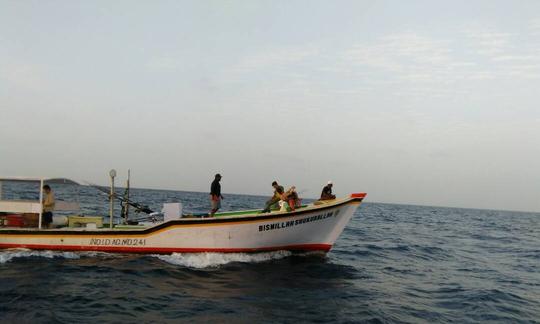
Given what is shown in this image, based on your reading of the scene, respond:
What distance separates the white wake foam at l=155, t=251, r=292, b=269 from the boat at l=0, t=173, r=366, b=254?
15cm

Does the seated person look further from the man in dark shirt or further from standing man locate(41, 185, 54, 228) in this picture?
standing man locate(41, 185, 54, 228)

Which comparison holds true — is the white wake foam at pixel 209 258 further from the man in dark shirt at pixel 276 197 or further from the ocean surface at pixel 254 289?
the man in dark shirt at pixel 276 197

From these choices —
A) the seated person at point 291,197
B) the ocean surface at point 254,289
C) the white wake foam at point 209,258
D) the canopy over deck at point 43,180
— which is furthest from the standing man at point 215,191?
the canopy over deck at point 43,180

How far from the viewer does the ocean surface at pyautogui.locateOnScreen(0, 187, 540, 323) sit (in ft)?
29.0

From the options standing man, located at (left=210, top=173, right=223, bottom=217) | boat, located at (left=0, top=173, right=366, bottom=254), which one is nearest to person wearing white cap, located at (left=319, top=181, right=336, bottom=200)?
boat, located at (left=0, top=173, right=366, bottom=254)

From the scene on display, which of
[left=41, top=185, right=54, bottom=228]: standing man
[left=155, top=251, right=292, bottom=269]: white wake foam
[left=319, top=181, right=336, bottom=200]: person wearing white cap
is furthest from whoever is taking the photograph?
[left=319, top=181, right=336, bottom=200]: person wearing white cap

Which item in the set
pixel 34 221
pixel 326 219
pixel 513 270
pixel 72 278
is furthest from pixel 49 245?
pixel 513 270

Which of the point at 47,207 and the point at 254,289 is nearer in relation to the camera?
the point at 254,289

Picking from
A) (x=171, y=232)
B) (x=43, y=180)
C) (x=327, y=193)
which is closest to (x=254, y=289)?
(x=171, y=232)

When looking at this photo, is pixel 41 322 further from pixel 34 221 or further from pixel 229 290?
pixel 34 221

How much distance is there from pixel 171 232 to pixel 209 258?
5.00 feet

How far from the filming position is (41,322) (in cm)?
788

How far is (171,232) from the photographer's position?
13.8m

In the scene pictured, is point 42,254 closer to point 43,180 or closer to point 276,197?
point 43,180
